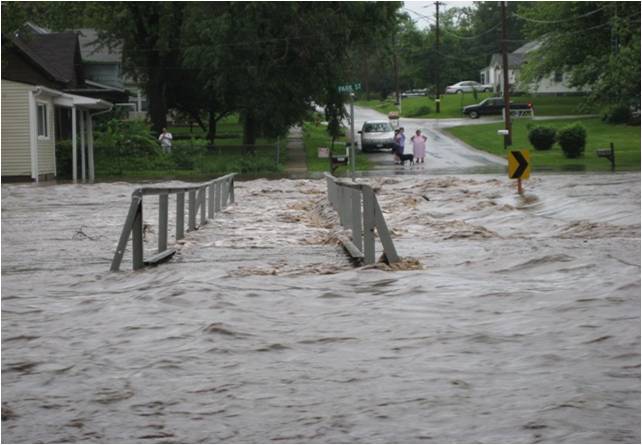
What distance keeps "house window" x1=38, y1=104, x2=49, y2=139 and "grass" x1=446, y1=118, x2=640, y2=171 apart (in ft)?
66.0

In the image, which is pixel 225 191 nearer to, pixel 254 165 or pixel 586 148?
pixel 254 165

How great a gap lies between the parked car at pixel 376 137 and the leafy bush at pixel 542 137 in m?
8.08

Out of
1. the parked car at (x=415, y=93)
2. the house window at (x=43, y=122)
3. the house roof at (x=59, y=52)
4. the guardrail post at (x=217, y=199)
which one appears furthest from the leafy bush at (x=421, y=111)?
the guardrail post at (x=217, y=199)

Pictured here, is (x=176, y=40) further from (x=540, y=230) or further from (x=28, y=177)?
(x=540, y=230)

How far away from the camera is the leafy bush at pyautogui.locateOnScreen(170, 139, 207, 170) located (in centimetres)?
5056

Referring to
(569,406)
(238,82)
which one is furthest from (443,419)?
(238,82)

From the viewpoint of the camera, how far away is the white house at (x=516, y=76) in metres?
102

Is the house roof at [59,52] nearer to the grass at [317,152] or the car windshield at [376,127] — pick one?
the grass at [317,152]

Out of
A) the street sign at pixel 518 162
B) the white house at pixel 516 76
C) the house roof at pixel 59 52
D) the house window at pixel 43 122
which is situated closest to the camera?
the street sign at pixel 518 162

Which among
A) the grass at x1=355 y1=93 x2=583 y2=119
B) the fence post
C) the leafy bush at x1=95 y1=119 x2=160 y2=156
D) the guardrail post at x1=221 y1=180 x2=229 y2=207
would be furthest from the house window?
the grass at x1=355 y1=93 x2=583 y2=119

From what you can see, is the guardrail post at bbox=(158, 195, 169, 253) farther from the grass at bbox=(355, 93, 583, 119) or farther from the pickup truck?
the pickup truck

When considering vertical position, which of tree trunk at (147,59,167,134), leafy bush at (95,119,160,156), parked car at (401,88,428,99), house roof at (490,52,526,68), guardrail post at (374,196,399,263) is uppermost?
house roof at (490,52,526,68)

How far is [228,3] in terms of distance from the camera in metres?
55.0

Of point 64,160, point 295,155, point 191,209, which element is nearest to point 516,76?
point 295,155
